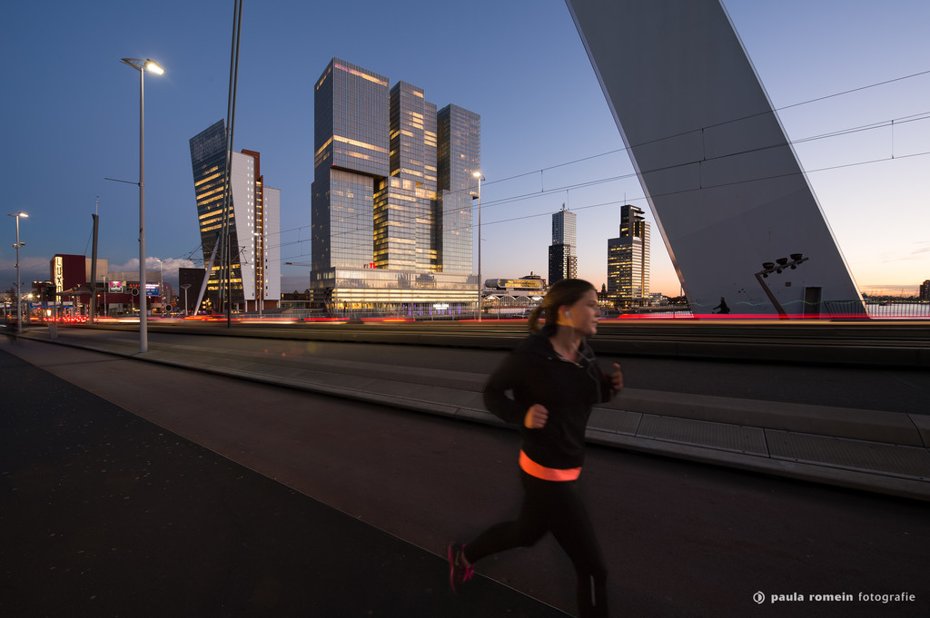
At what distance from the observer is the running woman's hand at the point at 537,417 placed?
1728mm

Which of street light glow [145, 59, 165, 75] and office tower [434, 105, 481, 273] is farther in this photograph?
office tower [434, 105, 481, 273]

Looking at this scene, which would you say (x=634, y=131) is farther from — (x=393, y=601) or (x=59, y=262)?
(x=59, y=262)

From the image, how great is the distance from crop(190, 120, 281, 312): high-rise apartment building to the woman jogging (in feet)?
238

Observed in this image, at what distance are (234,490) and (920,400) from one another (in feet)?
28.5

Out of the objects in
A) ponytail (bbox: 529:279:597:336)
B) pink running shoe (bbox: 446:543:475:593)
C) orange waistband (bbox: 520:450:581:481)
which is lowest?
pink running shoe (bbox: 446:543:475:593)

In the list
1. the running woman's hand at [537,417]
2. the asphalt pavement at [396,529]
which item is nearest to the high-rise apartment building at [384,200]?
the asphalt pavement at [396,529]

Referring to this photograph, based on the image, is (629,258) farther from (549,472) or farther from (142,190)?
(549,472)

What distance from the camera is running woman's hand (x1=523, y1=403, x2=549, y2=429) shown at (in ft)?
5.67

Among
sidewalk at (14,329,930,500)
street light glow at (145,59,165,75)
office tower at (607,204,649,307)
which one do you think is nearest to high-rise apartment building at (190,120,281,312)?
street light glow at (145,59,165,75)

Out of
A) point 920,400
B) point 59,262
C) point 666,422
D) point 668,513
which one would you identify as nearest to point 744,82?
point 920,400

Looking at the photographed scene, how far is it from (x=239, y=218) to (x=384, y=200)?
5170cm

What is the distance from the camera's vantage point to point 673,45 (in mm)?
21953

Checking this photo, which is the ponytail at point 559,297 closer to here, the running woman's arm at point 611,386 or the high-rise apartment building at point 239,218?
the running woman's arm at point 611,386

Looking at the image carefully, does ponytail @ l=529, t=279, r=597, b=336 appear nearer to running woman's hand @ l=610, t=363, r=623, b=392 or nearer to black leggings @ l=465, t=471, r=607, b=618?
running woman's hand @ l=610, t=363, r=623, b=392
